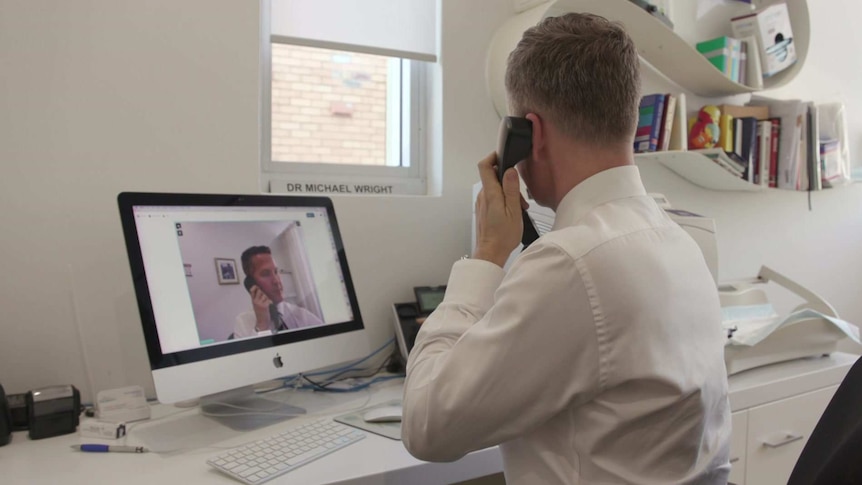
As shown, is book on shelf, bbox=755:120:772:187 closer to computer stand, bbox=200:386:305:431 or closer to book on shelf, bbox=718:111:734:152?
book on shelf, bbox=718:111:734:152

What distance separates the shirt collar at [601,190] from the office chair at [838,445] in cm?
40

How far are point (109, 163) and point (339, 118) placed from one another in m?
0.76

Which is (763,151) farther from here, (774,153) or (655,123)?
(655,123)

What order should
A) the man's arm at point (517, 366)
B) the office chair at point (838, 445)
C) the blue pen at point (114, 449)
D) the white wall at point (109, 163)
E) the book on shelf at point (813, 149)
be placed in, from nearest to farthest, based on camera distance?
the office chair at point (838, 445), the man's arm at point (517, 366), the blue pen at point (114, 449), the white wall at point (109, 163), the book on shelf at point (813, 149)


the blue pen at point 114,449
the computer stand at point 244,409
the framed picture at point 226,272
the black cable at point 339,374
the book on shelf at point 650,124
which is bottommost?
the black cable at point 339,374

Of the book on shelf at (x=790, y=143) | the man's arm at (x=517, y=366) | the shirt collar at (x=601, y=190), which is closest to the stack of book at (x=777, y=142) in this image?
the book on shelf at (x=790, y=143)

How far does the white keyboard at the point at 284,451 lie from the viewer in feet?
3.42

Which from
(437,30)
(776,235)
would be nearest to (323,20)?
(437,30)

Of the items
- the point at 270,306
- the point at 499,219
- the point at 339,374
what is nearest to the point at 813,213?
the point at 339,374

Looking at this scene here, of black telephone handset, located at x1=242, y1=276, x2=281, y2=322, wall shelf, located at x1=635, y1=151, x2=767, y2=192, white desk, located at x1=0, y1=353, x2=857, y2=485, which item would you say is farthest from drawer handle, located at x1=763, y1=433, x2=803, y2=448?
black telephone handset, located at x1=242, y1=276, x2=281, y2=322

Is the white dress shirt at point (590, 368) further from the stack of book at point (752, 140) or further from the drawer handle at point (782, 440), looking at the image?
the stack of book at point (752, 140)

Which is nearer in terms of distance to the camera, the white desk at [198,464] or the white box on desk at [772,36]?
the white desk at [198,464]

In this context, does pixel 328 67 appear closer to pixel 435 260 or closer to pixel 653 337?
pixel 435 260

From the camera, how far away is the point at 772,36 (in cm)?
253
